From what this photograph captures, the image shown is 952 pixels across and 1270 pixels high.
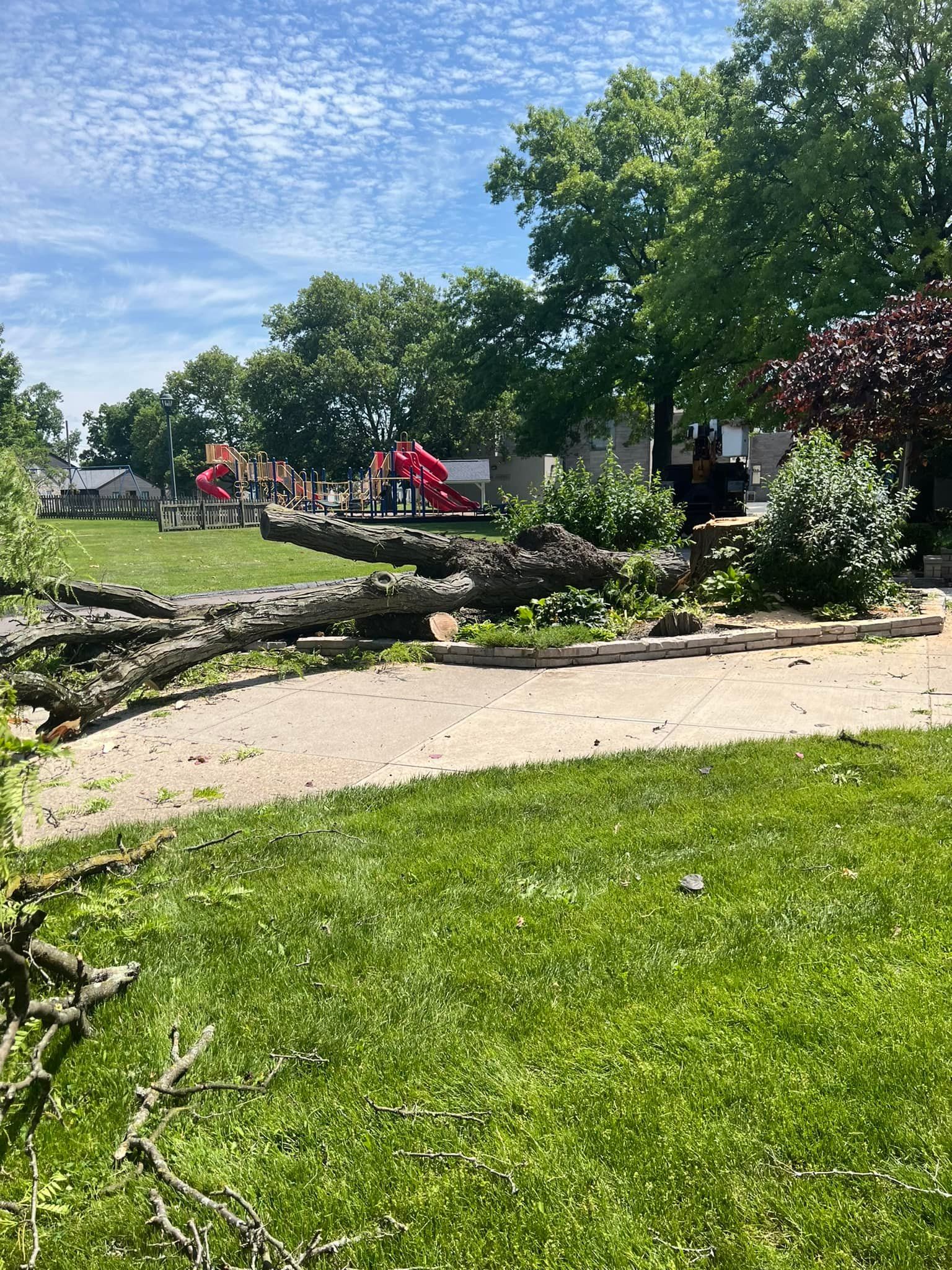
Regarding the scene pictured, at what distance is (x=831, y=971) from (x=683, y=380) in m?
23.7

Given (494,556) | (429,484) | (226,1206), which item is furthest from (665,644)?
(429,484)

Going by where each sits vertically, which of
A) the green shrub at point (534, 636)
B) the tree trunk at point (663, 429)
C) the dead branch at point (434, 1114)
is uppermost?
the tree trunk at point (663, 429)

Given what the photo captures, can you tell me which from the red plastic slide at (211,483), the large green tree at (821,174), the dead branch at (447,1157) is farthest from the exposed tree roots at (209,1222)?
the red plastic slide at (211,483)

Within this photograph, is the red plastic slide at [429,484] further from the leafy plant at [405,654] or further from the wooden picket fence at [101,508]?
the leafy plant at [405,654]

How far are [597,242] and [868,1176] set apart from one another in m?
31.9

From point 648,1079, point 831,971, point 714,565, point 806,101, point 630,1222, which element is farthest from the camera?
point 806,101

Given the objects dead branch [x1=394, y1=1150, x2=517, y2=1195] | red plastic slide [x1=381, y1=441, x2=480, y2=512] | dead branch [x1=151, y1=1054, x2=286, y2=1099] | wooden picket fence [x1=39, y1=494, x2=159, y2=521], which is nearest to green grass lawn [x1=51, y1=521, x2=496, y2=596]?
dead branch [x1=151, y1=1054, x2=286, y2=1099]

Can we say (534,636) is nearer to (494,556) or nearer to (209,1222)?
(494,556)

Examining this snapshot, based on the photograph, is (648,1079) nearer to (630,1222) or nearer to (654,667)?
(630,1222)

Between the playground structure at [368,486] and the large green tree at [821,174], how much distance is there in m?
20.4

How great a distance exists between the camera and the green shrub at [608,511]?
10.4 meters

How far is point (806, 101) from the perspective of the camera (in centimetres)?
1894

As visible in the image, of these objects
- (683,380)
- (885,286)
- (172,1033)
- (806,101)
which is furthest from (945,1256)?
(683,380)

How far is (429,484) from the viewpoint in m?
41.0
